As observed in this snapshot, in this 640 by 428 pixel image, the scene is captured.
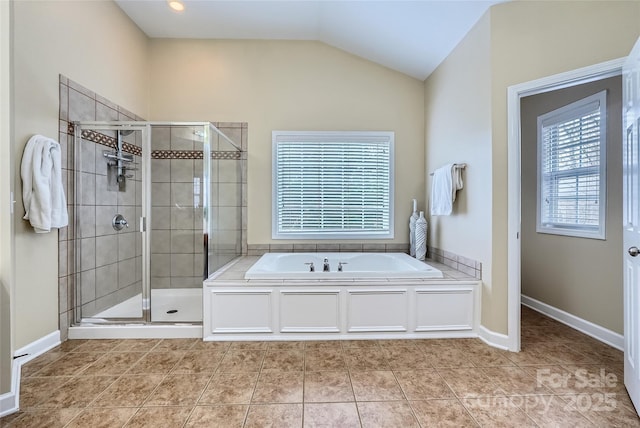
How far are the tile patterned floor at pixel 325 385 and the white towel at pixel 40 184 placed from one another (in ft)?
3.29

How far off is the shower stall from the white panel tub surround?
0.35m

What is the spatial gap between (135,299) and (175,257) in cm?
53

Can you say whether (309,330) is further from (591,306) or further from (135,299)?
(591,306)

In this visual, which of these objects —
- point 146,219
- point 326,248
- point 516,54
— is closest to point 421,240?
point 326,248

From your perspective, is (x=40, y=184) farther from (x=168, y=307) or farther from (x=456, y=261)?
(x=456, y=261)

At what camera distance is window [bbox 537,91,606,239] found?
237cm

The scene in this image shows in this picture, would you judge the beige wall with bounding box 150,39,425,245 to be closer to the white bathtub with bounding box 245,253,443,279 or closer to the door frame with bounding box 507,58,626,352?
the white bathtub with bounding box 245,253,443,279

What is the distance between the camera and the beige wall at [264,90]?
10.5 ft

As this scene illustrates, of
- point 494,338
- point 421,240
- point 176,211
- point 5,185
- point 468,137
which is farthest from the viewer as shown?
point 421,240

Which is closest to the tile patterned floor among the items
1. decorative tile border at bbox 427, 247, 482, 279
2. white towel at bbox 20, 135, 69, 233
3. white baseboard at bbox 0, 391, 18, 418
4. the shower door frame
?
white baseboard at bbox 0, 391, 18, 418

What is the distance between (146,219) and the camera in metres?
2.42

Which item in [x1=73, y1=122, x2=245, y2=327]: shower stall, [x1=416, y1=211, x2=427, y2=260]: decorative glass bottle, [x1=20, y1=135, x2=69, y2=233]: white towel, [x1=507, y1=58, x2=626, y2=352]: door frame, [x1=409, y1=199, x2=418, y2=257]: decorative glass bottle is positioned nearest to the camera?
[x1=20, y1=135, x2=69, y2=233]: white towel

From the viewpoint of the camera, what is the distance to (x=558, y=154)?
9.01ft

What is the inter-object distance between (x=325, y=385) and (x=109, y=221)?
7.93 ft
